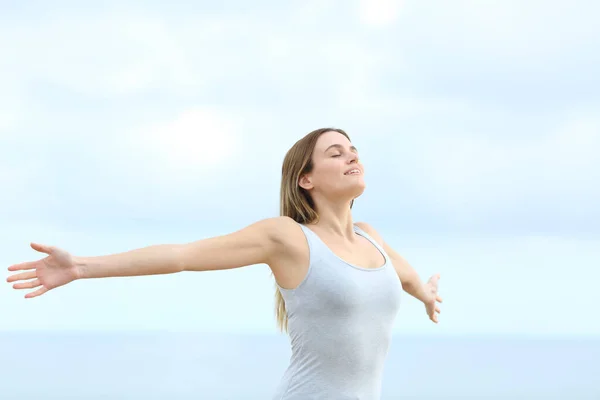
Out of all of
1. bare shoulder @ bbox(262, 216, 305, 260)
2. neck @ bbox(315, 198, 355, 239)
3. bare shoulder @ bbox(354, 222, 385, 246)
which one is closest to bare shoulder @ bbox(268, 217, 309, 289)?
bare shoulder @ bbox(262, 216, 305, 260)

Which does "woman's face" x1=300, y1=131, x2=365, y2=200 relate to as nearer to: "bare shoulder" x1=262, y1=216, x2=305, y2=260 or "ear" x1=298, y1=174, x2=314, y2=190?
"ear" x1=298, y1=174, x2=314, y2=190

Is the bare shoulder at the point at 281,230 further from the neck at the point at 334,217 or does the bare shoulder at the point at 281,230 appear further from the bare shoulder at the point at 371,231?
the bare shoulder at the point at 371,231

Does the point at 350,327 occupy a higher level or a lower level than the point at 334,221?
lower

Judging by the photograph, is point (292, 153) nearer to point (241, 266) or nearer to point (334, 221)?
point (334, 221)

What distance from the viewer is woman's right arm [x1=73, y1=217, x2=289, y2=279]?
405 centimetres

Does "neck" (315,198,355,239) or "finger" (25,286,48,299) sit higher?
"neck" (315,198,355,239)

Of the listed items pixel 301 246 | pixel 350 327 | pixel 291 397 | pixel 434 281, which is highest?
pixel 434 281

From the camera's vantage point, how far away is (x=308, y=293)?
4.45 meters

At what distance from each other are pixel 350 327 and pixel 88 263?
4.76 ft

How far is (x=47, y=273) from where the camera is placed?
4.01 metres

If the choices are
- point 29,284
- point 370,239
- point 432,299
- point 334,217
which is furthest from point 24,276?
point 432,299

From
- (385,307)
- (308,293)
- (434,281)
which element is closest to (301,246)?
(308,293)

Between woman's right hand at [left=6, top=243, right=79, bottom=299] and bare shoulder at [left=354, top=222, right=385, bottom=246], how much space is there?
197cm

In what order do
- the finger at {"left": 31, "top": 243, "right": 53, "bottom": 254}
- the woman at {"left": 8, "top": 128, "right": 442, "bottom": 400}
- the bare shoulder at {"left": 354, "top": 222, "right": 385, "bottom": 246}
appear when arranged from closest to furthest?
the finger at {"left": 31, "top": 243, "right": 53, "bottom": 254} < the woman at {"left": 8, "top": 128, "right": 442, "bottom": 400} < the bare shoulder at {"left": 354, "top": 222, "right": 385, "bottom": 246}
